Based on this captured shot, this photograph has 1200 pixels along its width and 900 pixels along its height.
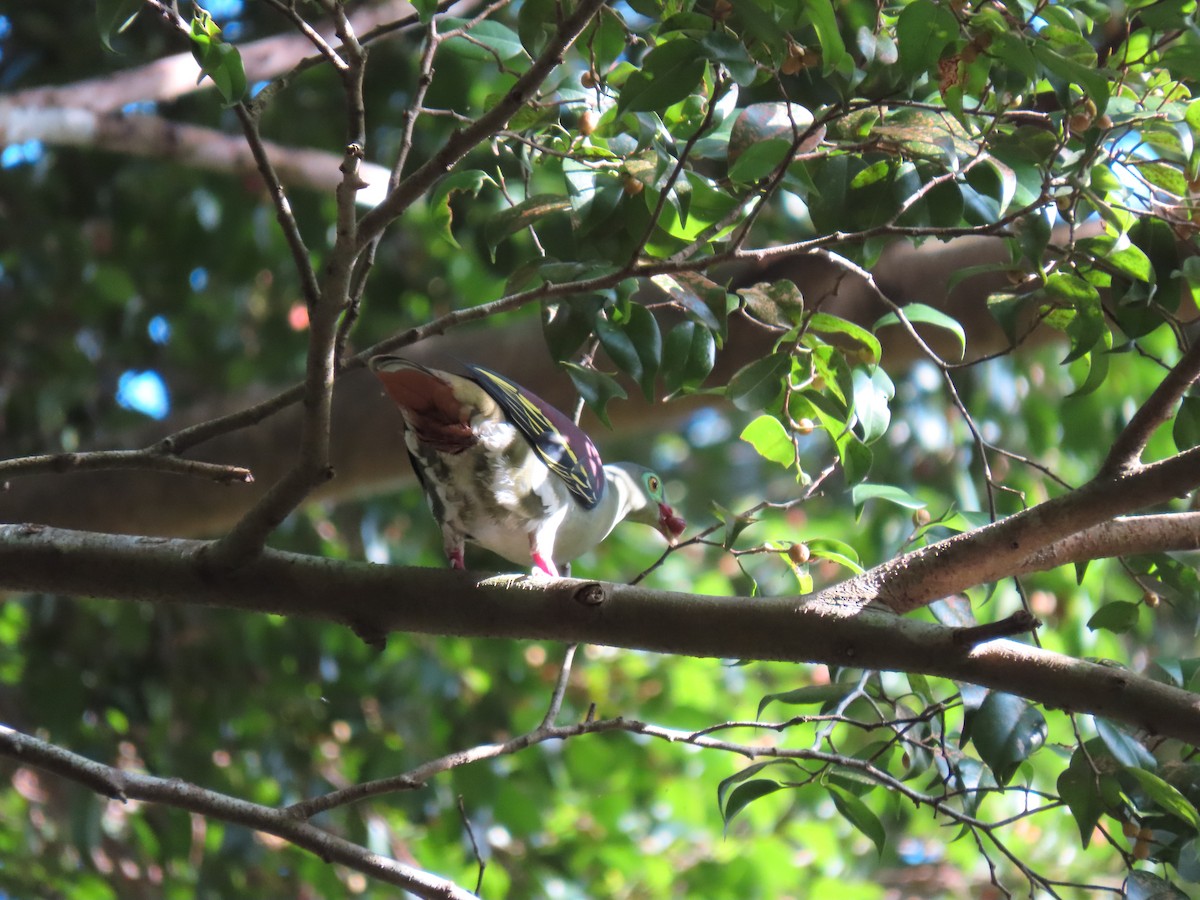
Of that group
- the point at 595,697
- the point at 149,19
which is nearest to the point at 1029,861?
the point at 595,697

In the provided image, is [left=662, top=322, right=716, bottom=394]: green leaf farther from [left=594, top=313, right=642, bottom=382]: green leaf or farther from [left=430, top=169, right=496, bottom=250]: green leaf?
[left=430, top=169, right=496, bottom=250]: green leaf

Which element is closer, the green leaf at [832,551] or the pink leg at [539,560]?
the green leaf at [832,551]

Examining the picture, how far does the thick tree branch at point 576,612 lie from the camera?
4.86ft

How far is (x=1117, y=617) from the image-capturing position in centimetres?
194

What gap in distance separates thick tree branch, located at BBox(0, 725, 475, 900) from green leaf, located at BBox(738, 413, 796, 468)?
837 mm

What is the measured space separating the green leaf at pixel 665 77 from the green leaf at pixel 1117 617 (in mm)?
1126

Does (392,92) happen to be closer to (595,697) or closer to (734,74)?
(595,697)

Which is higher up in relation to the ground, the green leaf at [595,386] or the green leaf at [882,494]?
the green leaf at [595,386]

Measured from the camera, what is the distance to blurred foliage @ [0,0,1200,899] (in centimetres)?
164

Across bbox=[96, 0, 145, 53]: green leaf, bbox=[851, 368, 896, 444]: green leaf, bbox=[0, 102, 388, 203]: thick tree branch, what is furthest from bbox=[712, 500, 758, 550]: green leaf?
bbox=[0, 102, 388, 203]: thick tree branch

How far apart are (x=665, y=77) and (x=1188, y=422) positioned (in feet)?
3.31

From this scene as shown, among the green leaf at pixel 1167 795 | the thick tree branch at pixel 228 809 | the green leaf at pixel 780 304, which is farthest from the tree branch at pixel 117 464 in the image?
the green leaf at pixel 1167 795

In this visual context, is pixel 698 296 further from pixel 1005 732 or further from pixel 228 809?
pixel 228 809

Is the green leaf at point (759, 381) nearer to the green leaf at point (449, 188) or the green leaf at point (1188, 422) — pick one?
the green leaf at point (449, 188)
